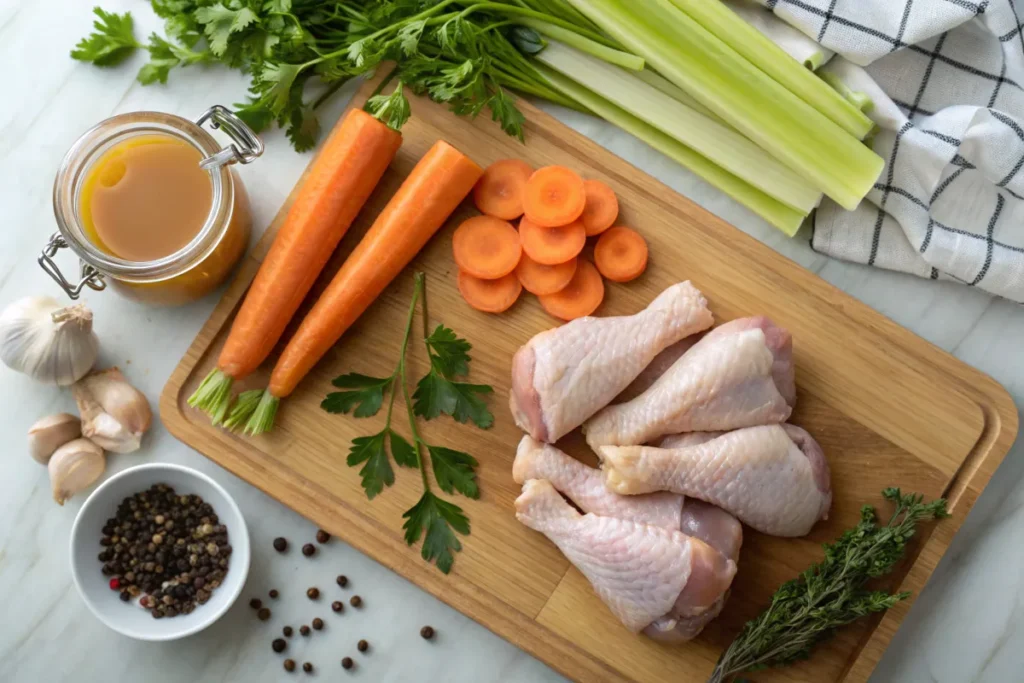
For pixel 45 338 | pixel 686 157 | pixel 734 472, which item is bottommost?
pixel 45 338

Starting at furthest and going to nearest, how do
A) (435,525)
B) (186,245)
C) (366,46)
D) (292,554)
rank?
(292,554)
(435,525)
(366,46)
(186,245)

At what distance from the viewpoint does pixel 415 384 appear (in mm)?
2689

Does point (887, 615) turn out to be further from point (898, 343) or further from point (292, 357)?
point (292, 357)

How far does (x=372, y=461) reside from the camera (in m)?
2.60

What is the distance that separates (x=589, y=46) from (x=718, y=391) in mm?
1167

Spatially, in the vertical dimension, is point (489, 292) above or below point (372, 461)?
above

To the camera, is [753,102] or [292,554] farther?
[292,554]

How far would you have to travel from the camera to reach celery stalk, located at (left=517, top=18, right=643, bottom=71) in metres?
2.60

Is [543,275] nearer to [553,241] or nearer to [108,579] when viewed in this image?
[553,241]

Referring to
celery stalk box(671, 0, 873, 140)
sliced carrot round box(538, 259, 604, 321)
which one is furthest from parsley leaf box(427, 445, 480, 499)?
celery stalk box(671, 0, 873, 140)

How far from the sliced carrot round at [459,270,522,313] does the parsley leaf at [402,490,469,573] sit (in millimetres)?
622

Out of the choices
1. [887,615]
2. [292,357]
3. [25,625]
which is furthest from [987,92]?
[25,625]

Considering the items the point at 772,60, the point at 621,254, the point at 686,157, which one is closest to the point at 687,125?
the point at 686,157

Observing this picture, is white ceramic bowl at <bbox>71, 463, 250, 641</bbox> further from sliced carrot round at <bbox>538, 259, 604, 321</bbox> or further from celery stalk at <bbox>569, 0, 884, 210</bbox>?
celery stalk at <bbox>569, 0, 884, 210</bbox>
